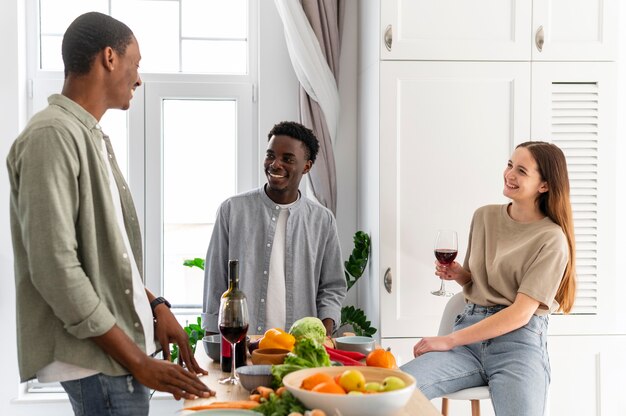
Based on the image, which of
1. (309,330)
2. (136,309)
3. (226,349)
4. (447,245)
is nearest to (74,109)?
(136,309)

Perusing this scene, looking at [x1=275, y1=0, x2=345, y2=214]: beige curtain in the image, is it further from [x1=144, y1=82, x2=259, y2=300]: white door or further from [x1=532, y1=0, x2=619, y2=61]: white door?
[x1=532, y1=0, x2=619, y2=61]: white door

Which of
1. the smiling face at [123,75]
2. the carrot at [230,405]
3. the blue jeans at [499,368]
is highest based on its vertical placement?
the smiling face at [123,75]

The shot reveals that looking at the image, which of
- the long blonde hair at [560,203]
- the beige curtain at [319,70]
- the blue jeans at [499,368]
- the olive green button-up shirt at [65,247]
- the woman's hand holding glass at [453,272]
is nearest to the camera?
the olive green button-up shirt at [65,247]

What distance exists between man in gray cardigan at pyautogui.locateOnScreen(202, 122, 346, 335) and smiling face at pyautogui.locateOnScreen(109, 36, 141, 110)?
1107 millimetres

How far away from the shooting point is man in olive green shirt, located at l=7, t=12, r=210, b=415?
4.78 feet

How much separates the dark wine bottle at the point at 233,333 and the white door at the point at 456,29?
1.62 m

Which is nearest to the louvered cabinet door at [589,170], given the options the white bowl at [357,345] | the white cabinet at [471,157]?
the white cabinet at [471,157]

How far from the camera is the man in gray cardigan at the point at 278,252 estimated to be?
9.08 feet

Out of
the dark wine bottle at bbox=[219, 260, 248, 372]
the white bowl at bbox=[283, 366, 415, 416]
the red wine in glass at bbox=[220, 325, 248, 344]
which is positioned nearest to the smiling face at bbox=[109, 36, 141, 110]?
the dark wine bottle at bbox=[219, 260, 248, 372]

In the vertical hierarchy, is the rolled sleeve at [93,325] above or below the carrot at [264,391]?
above

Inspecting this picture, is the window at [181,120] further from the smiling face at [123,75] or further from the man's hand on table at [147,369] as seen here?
the man's hand on table at [147,369]

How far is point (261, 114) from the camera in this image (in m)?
3.64

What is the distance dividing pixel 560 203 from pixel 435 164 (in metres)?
0.64

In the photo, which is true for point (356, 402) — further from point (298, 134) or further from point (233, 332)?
point (298, 134)
